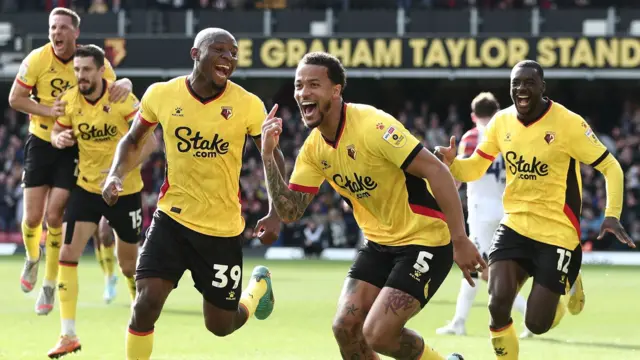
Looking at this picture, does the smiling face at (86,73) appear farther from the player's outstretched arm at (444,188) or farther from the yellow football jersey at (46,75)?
the player's outstretched arm at (444,188)

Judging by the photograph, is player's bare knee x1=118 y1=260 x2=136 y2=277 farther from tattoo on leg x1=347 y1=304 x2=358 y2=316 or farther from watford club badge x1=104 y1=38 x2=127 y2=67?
watford club badge x1=104 y1=38 x2=127 y2=67

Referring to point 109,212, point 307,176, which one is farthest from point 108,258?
point 307,176

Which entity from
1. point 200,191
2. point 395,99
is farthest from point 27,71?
point 395,99

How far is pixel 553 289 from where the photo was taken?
905 cm

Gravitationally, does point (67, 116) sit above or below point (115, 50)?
above

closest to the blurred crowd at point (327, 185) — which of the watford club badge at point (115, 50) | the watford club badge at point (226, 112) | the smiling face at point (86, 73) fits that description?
the watford club badge at point (115, 50)

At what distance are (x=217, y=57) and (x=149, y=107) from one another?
1.99ft

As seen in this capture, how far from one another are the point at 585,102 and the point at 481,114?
17.5 metres

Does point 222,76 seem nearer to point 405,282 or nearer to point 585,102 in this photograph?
point 405,282

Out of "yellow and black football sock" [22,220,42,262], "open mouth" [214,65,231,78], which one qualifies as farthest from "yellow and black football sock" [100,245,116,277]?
"open mouth" [214,65,231,78]

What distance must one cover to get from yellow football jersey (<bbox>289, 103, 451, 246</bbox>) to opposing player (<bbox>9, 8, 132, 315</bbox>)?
3.79m

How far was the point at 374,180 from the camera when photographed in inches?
306

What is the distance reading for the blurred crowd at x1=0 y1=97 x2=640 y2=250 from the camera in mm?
25203

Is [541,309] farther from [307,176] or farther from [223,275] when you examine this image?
[223,275]
